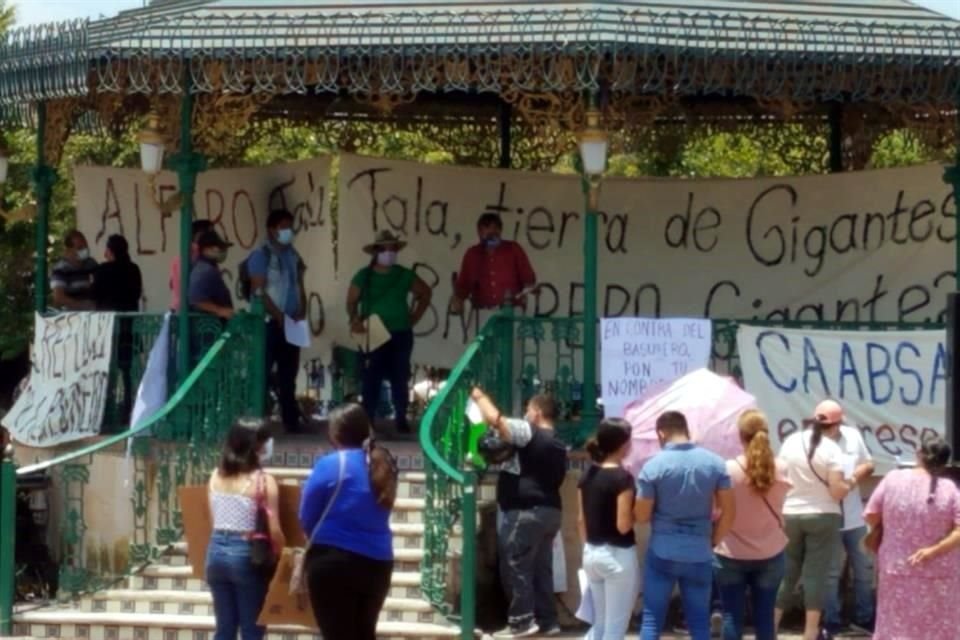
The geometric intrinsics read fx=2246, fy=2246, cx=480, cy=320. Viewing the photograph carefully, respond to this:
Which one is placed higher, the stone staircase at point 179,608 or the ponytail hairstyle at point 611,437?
the ponytail hairstyle at point 611,437

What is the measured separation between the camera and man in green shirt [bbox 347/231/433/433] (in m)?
17.9

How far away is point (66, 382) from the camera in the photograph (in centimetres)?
1817

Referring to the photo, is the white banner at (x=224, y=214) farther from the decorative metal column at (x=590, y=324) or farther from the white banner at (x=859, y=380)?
the white banner at (x=859, y=380)

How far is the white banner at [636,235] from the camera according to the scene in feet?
65.2

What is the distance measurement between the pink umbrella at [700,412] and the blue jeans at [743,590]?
3.89 feet

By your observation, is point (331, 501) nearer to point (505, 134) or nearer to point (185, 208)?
point (185, 208)

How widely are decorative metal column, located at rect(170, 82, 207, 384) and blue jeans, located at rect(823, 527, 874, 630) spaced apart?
5237 mm

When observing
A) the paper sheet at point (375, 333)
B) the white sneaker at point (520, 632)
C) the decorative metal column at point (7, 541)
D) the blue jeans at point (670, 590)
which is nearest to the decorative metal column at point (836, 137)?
the paper sheet at point (375, 333)

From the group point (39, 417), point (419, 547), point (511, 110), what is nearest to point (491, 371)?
point (419, 547)

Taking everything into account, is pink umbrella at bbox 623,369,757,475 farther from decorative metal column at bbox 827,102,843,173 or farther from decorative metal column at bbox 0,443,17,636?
decorative metal column at bbox 827,102,843,173

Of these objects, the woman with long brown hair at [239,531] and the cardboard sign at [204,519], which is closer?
the woman with long brown hair at [239,531]

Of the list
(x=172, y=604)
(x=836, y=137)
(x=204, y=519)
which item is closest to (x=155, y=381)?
(x=172, y=604)

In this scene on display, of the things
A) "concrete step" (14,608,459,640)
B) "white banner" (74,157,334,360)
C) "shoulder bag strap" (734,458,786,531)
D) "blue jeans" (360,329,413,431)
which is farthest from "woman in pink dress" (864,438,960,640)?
"white banner" (74,157,334,360)

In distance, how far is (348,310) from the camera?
18.1 m
